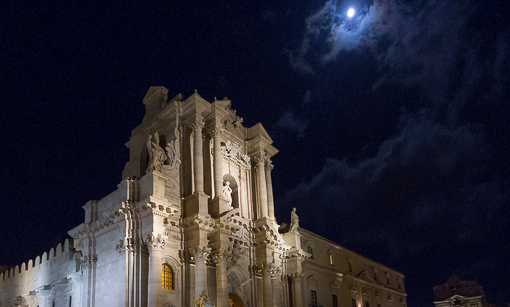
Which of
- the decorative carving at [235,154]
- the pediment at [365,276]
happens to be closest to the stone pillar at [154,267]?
the decorative carving at [235,154]

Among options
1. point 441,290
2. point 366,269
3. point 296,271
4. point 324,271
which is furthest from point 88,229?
point 441,290

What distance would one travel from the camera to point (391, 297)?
64562mm

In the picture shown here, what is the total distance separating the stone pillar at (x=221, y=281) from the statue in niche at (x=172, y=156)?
7.16 metres

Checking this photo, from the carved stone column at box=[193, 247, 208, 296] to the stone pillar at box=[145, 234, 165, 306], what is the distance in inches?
102

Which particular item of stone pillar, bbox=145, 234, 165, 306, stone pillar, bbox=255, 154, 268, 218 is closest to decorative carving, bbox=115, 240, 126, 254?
stone pillar, bbox=145, 234, 165, 306

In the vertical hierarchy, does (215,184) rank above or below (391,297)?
above

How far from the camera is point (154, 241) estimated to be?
93.6ft

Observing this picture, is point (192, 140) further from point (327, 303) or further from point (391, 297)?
point (391, 297)

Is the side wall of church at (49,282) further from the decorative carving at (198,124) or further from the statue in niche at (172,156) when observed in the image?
the decorative carving at (198,124)

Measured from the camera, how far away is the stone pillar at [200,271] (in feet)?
98.2

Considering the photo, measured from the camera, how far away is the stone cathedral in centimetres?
2945

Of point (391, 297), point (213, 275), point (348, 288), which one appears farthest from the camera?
point (391, 297)

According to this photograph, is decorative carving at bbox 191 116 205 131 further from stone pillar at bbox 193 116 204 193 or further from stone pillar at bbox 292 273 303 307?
stone pillar at bbox 292 273 303 307

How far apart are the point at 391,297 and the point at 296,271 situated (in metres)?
31.3
